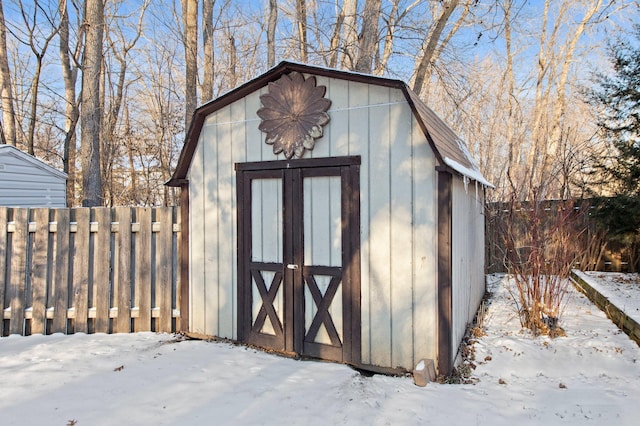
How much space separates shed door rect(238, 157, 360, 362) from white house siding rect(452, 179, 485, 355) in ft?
3.17

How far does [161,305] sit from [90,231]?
122 centimetres

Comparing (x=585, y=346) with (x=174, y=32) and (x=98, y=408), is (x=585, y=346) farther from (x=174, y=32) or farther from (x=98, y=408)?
(x=174, y=32)

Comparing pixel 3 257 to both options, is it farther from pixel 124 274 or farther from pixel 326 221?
pixel 326 221

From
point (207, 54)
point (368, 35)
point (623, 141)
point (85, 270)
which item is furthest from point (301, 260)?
point (207, 54)

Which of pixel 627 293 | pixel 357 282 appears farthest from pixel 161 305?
pixel 627 293

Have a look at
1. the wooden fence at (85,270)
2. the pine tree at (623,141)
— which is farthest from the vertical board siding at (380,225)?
the pine tree at (623,141)

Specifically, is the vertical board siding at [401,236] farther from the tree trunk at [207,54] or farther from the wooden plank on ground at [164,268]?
the tree trunk at [207,54]

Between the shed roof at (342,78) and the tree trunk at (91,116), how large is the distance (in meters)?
4.49

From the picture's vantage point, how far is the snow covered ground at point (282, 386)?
9.47 feet

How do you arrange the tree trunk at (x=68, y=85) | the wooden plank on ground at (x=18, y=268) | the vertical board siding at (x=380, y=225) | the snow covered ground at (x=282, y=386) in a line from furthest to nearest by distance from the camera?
the tree trunk at (x=68, y=85)
the wooden plank on ground at (x=18, y=268)
the vertical board siding at (x=380, y=225)
the snow covered ground at (x=282, y=386)

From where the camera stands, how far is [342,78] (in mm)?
3898

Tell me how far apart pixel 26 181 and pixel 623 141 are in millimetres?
12674

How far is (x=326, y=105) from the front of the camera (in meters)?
3.96

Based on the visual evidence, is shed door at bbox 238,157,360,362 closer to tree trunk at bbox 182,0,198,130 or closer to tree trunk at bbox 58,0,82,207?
tree trunk at bbox 182,0,198,130
